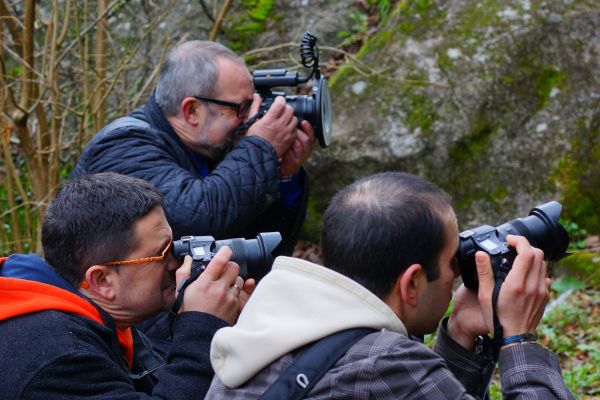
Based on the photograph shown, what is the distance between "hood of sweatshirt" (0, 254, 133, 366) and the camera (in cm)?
231

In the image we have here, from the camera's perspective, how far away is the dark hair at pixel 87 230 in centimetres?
246

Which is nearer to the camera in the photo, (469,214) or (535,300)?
(535,300)

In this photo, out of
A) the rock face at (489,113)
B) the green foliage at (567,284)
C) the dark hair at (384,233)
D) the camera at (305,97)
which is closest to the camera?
the dark hair at (384,233)

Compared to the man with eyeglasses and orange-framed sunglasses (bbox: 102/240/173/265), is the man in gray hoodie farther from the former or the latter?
the man with eyeglasses

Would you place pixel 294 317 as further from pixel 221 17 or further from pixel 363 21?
pixel 363 21

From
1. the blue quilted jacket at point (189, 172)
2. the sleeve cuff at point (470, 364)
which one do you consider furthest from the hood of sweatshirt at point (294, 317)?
the blue quilted jacket at point (189, 172)

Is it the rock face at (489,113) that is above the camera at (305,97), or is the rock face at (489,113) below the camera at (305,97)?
below

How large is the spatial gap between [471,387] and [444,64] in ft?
12.5

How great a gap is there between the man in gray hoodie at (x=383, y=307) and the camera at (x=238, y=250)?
0.54 metres

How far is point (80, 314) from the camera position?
2.38m

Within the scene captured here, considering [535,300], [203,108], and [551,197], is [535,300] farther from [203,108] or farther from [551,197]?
[551,197]

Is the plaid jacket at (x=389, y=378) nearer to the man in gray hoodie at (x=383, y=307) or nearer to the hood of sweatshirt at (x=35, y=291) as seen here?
the man in gray hoodie at (x=383, y=307)

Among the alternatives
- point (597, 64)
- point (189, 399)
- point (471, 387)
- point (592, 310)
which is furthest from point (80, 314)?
point (597, 64)

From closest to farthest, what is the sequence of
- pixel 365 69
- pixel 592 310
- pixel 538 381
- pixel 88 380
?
pixel 538 381, pixel 88 380, pixel 592 310, pixel 365 69
